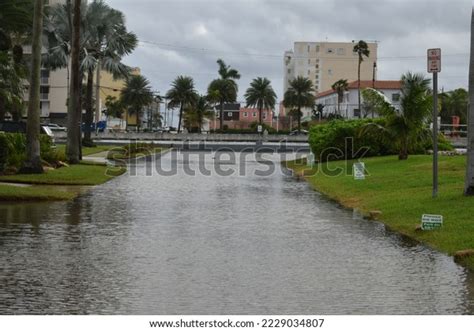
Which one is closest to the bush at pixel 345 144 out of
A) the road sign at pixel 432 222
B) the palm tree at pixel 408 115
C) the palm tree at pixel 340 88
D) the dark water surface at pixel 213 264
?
the palm tree at pixel 408 115

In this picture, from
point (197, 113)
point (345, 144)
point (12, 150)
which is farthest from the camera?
point (197, 113)

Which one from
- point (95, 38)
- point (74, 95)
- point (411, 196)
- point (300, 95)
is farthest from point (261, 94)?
point (411, 196)

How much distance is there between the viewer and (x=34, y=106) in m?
25.0

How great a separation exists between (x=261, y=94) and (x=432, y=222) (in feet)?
376

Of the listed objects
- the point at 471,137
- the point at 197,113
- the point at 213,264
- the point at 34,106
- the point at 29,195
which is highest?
the point at 197,113

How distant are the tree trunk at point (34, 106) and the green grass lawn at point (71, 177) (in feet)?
1.86

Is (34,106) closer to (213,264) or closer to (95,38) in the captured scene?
(213,264)

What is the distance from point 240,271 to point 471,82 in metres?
8.41

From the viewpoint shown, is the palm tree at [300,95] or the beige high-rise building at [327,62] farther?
the beige high-rise building at [327,62]

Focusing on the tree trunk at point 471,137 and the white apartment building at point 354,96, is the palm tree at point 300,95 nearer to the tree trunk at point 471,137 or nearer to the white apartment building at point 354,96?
the white apartment building at point 354,96

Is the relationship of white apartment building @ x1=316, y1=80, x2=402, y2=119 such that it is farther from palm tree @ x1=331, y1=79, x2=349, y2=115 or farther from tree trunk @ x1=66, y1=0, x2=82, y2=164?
tree trunk @ x1=66, y1=0, x2=82, y2=164

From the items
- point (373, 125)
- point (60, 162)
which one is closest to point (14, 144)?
point (60, 162)

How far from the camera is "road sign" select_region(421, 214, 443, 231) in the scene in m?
13.4

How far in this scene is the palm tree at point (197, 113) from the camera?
403 feet
